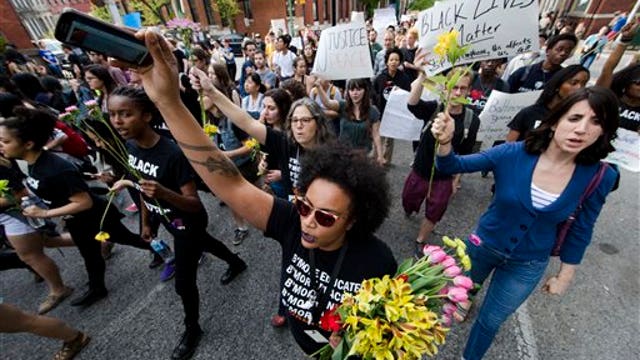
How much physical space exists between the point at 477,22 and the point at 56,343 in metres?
5.29

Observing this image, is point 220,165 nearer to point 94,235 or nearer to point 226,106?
point 226,106

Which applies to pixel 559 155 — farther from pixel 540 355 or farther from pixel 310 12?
pixel 310 12

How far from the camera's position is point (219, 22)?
34.1 metres

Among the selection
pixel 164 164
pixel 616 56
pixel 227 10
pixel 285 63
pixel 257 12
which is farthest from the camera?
pixel 257 12

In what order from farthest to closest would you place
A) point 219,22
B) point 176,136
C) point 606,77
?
point 219,22
point 606,77
point 176,136

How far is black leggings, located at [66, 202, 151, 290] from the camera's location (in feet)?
8.77

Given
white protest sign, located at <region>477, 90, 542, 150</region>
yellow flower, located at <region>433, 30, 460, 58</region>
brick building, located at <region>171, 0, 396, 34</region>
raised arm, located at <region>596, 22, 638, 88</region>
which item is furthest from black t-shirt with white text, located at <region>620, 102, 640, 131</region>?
brick building, located at <region>171, 0, 396, 34</region>

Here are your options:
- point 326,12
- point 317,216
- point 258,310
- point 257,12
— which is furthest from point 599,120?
point 326,12

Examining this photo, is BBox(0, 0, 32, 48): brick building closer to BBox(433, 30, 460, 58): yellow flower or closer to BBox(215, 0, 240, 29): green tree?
BBox(215, 0, 240, 29): green tree

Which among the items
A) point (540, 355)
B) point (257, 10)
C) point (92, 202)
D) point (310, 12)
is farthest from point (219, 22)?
point (540, 355)

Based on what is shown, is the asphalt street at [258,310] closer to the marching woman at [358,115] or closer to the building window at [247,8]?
the marching woman at [358,115]

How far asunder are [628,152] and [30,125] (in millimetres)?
5104

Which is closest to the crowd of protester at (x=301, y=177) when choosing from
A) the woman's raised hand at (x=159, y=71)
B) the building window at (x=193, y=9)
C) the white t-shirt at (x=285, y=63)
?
the woman's raised hand at (x=159, y=71)

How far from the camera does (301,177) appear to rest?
1505 millimetres
